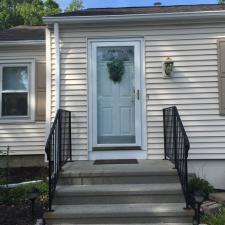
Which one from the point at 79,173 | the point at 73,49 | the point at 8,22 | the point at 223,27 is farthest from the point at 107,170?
the point at 8,22

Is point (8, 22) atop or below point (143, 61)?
atop

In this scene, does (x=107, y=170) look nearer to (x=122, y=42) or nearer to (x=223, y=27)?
(x=122, y=42)

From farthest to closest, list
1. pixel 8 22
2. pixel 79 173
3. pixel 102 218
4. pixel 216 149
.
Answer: pixel 8 22
pixel 216 149
pixel 79 173
pixel 102 218

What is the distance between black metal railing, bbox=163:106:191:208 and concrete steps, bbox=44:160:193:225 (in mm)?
150

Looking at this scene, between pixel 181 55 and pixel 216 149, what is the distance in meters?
1.85

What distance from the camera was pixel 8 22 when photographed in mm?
27344

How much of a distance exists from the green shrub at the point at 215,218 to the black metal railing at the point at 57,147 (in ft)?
6.73

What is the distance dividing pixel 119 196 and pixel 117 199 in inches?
2.0

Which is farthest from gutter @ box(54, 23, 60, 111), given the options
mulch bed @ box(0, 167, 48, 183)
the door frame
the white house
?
mulch bed @ box(0, 167, 48, 183)

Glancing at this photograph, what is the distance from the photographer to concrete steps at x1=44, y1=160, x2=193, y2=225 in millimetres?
4969

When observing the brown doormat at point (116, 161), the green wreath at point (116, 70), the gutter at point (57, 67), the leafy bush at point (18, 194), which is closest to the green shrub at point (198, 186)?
the brown doormat at point (116, 161)

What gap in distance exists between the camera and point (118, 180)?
18.8ft

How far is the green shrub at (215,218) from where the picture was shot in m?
4.80

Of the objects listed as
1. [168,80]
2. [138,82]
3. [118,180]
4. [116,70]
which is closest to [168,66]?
[168,80]
